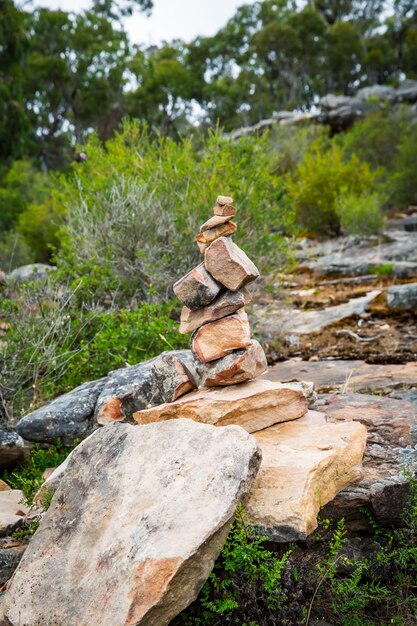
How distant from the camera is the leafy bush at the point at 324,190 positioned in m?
16.5

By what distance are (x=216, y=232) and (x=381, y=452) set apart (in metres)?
1.98

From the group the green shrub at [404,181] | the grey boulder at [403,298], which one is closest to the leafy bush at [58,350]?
the grey boulder at [403,298]

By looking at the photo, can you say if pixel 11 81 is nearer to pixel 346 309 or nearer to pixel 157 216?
pixel 157 216

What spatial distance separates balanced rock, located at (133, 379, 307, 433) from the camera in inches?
153

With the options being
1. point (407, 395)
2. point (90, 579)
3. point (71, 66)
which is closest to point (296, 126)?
point (71, 66)

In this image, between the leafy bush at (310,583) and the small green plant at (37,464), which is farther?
the small green plant at (37,464)

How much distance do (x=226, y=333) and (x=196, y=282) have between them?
433mm

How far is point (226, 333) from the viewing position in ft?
13.6

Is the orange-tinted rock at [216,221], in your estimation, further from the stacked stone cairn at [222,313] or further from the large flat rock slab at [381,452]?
the large flat rock slab at [381,452]

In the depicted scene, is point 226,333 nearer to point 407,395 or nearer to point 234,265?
point 234,265


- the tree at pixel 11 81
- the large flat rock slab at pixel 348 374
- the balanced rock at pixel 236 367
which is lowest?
the large flat rock slab at pixel 348 374

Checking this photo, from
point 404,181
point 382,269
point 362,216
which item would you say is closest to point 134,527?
point 382,269

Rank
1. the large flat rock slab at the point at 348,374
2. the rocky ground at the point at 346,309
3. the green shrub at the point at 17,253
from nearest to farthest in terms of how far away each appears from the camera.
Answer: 1. the large flat rock slab at the point at 348,374
2. the rocky ground at the point at 346,309
3. the green shrub at the point at 17,253

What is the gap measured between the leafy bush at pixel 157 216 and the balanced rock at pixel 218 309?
10.8 ft
